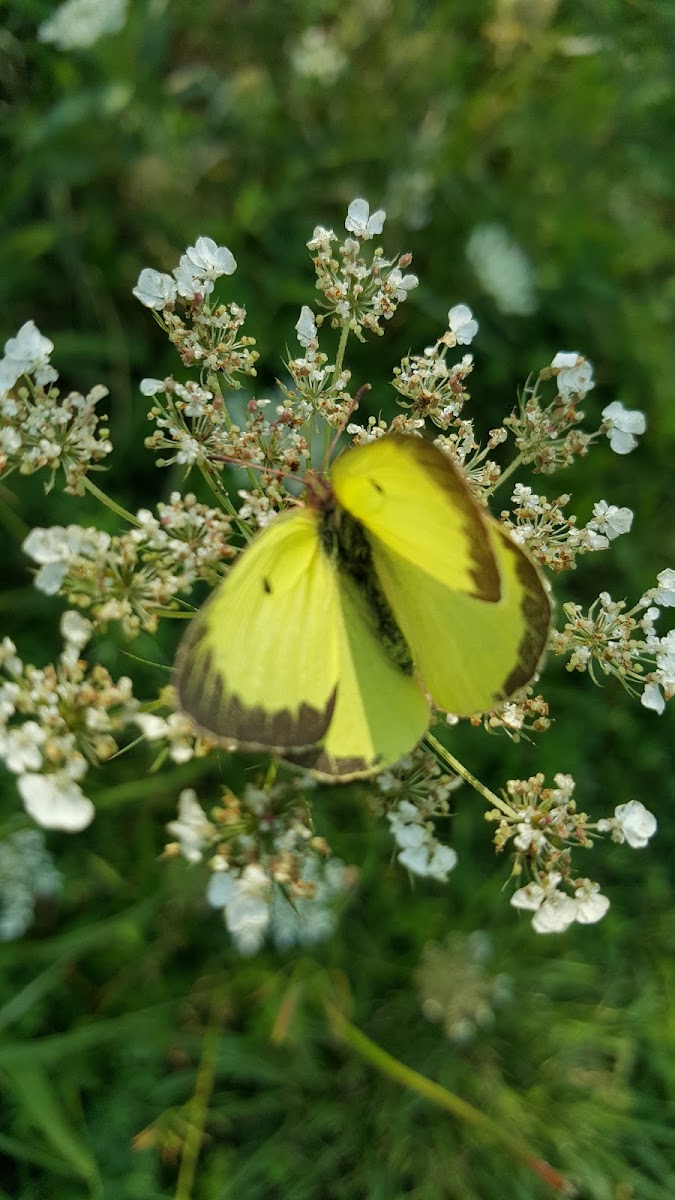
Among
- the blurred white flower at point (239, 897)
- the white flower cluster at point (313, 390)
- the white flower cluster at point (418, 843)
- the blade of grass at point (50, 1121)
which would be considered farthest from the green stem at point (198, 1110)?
the white flower cluster at point (313, 390)

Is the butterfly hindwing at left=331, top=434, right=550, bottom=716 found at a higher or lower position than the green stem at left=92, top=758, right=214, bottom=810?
higher

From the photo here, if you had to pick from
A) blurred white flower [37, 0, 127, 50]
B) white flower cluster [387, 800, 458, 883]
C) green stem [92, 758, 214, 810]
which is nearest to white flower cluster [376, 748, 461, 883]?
white flower cluster [387, 800, 458, 883]

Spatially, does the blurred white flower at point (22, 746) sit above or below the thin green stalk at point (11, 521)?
above

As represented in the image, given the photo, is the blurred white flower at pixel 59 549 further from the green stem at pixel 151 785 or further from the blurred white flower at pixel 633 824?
the green stem at pixel 151 785

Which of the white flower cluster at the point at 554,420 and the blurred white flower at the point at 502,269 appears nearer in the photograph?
the white flower cluster at the point at 554,420

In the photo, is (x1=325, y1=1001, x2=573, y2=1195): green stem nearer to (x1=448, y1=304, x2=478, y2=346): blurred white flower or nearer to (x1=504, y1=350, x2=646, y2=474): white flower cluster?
(x1=504, y1=350, x2=646, y2=474): white flower cluster

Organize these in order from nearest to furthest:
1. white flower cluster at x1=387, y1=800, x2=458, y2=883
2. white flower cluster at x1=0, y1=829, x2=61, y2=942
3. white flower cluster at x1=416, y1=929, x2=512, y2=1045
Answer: white flower cluster at x1=387, y1=800, x2=458, y2=883 < white flower cluster at x1=0, y1=829, x2=61, y2=942 < white flower cluster at x1=416, y1=929, x2=512, y2=1045
